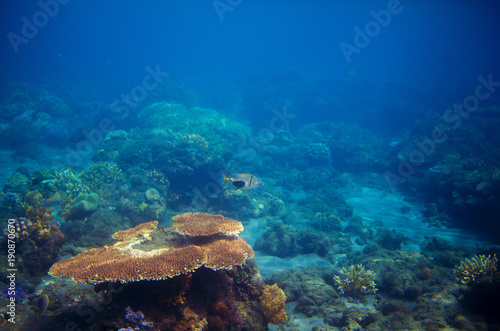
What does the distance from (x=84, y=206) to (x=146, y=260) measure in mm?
5588

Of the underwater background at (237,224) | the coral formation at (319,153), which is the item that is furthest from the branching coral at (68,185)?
the coral formation at (319,153)

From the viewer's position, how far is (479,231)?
9.73 metres

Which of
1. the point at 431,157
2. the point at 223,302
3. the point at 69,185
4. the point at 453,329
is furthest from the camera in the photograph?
the point at 431,157

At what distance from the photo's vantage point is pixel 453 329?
3816 millimetres

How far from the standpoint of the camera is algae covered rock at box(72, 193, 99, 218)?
7125 mm

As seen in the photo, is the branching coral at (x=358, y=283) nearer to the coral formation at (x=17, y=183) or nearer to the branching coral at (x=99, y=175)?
the branching coral at (x=99, y=175)

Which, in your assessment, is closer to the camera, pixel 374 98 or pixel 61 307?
pixel 61 307

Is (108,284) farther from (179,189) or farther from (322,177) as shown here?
(322,177)

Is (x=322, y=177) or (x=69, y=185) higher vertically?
(x=322, y=177)

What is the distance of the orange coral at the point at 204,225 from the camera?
12.8ft

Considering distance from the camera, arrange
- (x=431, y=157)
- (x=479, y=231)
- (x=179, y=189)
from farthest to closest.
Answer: (x=431, y=157)
(x=179, y=189)
(x=479, y=231)

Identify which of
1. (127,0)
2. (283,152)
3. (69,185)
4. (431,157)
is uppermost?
(127,0)

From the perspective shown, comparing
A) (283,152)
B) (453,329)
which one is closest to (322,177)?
(283,152)

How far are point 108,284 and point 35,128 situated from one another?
2211 centimetres
